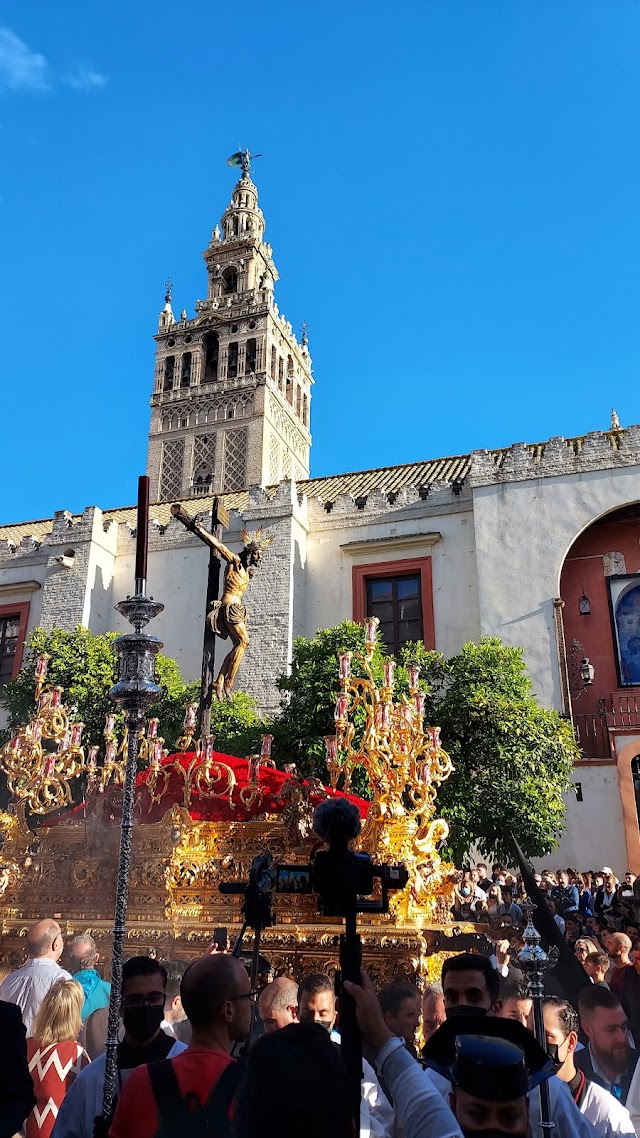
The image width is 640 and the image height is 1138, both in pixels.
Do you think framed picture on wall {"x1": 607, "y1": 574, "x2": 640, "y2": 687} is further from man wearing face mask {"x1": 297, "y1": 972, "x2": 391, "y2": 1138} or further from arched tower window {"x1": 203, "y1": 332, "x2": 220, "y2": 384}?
arched tower window {"x1": 203, "y1": 332, "x2": 220, "y2": 384}

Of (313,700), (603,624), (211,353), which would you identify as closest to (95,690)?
(313,700)

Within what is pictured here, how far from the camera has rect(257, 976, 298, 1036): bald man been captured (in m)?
3.84

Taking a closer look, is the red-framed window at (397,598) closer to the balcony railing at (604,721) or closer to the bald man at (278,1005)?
the balcony railing at (604,721)

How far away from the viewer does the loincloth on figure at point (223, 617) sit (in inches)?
379

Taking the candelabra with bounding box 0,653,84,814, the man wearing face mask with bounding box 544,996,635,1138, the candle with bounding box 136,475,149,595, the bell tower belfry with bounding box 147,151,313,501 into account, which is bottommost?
the man wearing face mask with bounding box 544,996,635,1138

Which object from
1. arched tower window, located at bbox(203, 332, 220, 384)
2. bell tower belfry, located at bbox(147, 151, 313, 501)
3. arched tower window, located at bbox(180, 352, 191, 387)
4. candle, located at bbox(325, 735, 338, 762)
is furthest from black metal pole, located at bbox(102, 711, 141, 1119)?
arched tower window, located at bbox(203, 332, 220, 384)

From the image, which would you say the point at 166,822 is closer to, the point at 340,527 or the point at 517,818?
the point at 517,818

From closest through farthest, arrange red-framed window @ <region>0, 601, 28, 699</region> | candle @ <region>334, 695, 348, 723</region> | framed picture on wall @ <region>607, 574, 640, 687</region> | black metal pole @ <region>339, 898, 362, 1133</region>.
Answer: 1. black metal pole @ <region>339, 898, 362, 1133</region>
2. candle @ <region>334, 695, 348, 723</region>
3. framed picture on wall @ <region>607, 574, 640, 687</region>
4. red-framed window @ <region>0, 601, 28, 699</region>

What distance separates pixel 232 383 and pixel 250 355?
1984 millimetres

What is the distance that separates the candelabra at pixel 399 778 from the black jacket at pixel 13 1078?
3794 mm

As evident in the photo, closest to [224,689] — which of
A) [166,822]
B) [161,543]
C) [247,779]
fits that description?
[247,779]

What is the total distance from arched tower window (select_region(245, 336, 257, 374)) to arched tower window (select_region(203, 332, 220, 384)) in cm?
177

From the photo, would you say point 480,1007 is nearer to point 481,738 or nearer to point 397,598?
point 481,738

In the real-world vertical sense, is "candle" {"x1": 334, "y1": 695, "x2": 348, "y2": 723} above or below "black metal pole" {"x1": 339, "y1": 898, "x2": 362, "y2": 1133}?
above
